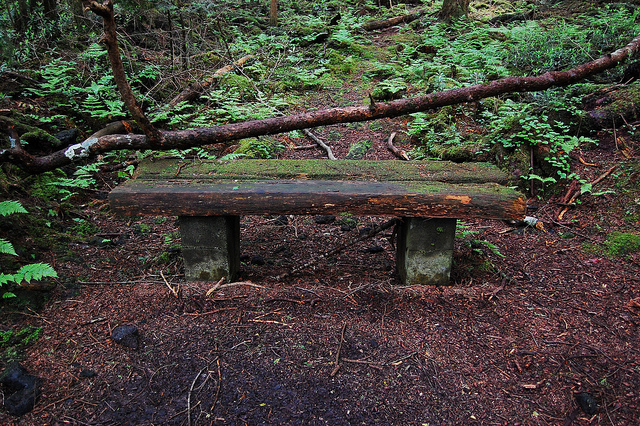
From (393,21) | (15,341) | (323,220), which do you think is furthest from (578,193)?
(393,21)

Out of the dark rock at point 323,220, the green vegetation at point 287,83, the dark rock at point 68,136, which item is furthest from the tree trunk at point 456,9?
the dark rock at point 68,136

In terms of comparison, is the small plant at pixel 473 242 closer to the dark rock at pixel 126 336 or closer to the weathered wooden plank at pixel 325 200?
the weathered wooden plank at pixel 325 200

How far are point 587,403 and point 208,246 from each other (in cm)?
294

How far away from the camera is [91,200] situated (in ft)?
16.4

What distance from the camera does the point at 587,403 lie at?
214 cm

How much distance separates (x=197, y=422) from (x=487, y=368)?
187 centimetres

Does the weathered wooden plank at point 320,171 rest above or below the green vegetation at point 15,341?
above

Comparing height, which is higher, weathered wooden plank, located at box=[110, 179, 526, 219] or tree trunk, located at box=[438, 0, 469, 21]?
tree trunk, located at box=[438, 0, 469, 21]

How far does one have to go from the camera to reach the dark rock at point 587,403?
6.97ft

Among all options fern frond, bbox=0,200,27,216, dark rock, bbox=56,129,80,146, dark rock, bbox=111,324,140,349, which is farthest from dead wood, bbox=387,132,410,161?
dark rock, bbox=56,129,80,146

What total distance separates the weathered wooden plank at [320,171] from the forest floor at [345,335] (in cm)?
91

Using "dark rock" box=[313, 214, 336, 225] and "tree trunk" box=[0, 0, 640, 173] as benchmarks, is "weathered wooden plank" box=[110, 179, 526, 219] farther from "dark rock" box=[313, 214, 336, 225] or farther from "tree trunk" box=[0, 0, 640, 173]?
"dark rock" box=[313, 214, 336, 225]

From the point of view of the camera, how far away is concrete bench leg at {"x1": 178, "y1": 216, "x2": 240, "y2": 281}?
3.22 metres

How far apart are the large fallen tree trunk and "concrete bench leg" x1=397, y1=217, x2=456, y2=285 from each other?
155cm
